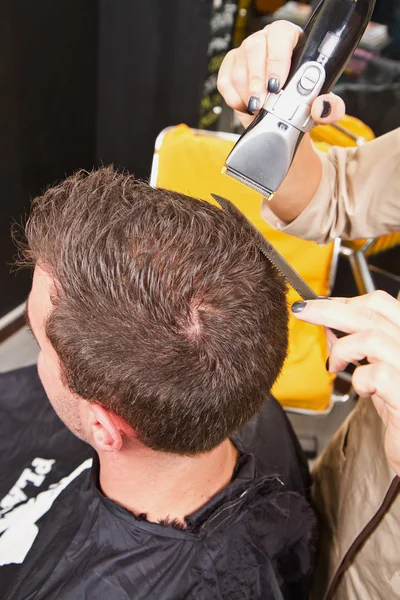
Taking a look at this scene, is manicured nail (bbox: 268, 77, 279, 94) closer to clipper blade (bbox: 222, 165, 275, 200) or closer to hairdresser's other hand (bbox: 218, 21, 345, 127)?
hairdresser's other hand (bbox: 218, 21, 345, 127)

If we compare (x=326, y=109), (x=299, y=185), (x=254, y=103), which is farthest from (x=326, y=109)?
(x=299, y=185)

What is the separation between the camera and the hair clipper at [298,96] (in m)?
0.74

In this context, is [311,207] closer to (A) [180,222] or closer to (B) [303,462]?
(A) [180,222]

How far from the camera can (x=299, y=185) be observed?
40.8 inches

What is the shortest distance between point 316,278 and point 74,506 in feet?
3.87

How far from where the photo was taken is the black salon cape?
908 mm

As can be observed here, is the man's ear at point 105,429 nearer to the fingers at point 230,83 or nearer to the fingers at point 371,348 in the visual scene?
the fingers at point 371,348

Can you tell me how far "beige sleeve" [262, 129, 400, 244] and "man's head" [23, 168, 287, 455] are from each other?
32 cm

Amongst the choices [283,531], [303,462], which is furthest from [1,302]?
[283,531]

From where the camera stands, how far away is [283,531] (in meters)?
1.03

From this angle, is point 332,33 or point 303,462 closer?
point 332,33

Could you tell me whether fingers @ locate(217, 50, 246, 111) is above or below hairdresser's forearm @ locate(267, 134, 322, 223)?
above

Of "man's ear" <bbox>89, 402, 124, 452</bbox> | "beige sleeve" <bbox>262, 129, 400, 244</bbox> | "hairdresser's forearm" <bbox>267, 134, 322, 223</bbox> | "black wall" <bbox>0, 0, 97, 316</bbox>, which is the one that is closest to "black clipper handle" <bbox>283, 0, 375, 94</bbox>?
"hairdresser's forearm" <bbox>267, 134, 322, 223</bbox>

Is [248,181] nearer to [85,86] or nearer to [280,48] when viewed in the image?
[280,48]
